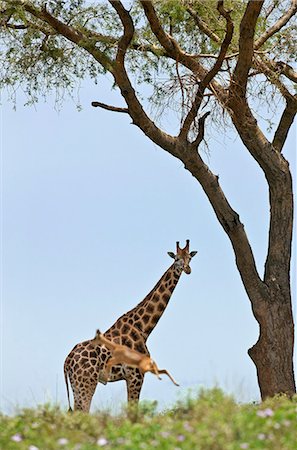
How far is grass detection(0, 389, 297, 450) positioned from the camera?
4.54 m

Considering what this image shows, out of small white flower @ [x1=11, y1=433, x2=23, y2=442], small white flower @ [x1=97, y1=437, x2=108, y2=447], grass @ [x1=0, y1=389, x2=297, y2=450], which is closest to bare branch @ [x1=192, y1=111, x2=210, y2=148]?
grass @ [x1=0, y1=389, x2=297, y2=450]

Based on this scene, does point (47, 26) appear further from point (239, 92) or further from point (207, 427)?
point (207, 427)

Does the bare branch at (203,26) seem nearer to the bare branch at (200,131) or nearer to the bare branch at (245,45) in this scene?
the bare branch at (245,45)

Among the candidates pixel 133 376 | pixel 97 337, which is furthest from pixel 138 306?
pixel 97 337

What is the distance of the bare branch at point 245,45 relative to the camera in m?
8.99

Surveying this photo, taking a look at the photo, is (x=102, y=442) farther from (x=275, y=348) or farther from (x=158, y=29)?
(x=158, y=29)

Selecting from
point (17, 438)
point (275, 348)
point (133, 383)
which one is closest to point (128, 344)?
point (133, 383)

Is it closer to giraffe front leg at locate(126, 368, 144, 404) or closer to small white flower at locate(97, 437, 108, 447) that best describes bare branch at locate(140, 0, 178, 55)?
giraffe front leg at locate(126, 368, 144, 404)

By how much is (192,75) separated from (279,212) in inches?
79.1

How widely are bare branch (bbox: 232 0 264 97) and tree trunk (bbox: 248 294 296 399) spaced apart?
7.90ft

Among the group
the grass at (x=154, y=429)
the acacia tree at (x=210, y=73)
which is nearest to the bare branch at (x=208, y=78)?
the acacia tree at (x=210, y=73)

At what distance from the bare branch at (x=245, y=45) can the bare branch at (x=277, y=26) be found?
0.73 metres

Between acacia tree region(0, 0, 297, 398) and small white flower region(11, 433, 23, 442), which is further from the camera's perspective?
acacia tree region(0, 0, 297, 398)

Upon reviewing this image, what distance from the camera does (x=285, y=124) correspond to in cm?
1066
